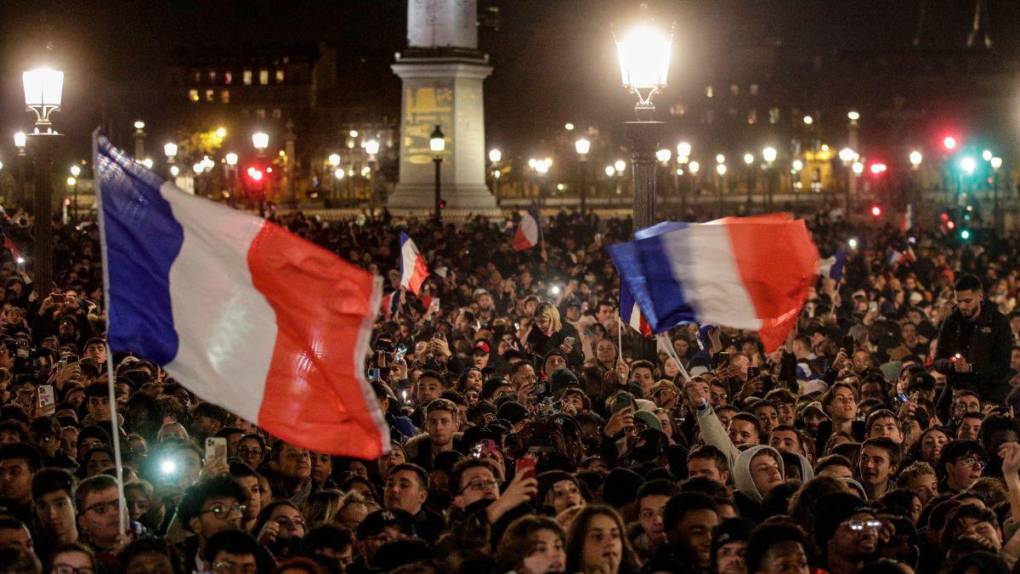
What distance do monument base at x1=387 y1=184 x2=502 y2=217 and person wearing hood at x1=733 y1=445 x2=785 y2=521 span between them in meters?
36.6

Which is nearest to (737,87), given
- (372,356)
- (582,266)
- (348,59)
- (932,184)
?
(348,59)

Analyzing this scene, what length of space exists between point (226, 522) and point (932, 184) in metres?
102

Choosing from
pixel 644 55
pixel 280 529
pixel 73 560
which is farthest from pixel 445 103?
pixel 73 560

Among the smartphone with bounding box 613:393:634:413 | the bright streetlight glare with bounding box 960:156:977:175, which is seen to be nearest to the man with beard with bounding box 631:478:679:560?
the smartphone with bounding box 613:393:634:413

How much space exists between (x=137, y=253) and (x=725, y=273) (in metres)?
4.53

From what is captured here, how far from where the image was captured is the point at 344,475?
37.5 ft

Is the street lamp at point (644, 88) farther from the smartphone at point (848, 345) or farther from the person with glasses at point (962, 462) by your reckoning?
the person with glasses at point (962, 462)

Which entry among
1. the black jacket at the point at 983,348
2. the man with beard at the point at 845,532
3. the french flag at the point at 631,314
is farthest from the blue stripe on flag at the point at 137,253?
the black jacket at the point at 983,348

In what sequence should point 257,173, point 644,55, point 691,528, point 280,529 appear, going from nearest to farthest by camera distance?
point 691,528, point 280,529, point 644,55, point 257,173

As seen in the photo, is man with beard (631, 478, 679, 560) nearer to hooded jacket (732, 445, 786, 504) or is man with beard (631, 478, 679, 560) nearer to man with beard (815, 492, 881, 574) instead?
man with beard (815, 492, 881, 574)

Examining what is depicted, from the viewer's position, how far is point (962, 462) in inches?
444

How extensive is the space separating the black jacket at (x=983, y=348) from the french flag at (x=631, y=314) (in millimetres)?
2525

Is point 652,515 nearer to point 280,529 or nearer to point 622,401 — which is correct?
point 280,529

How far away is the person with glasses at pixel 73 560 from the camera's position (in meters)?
7.98
